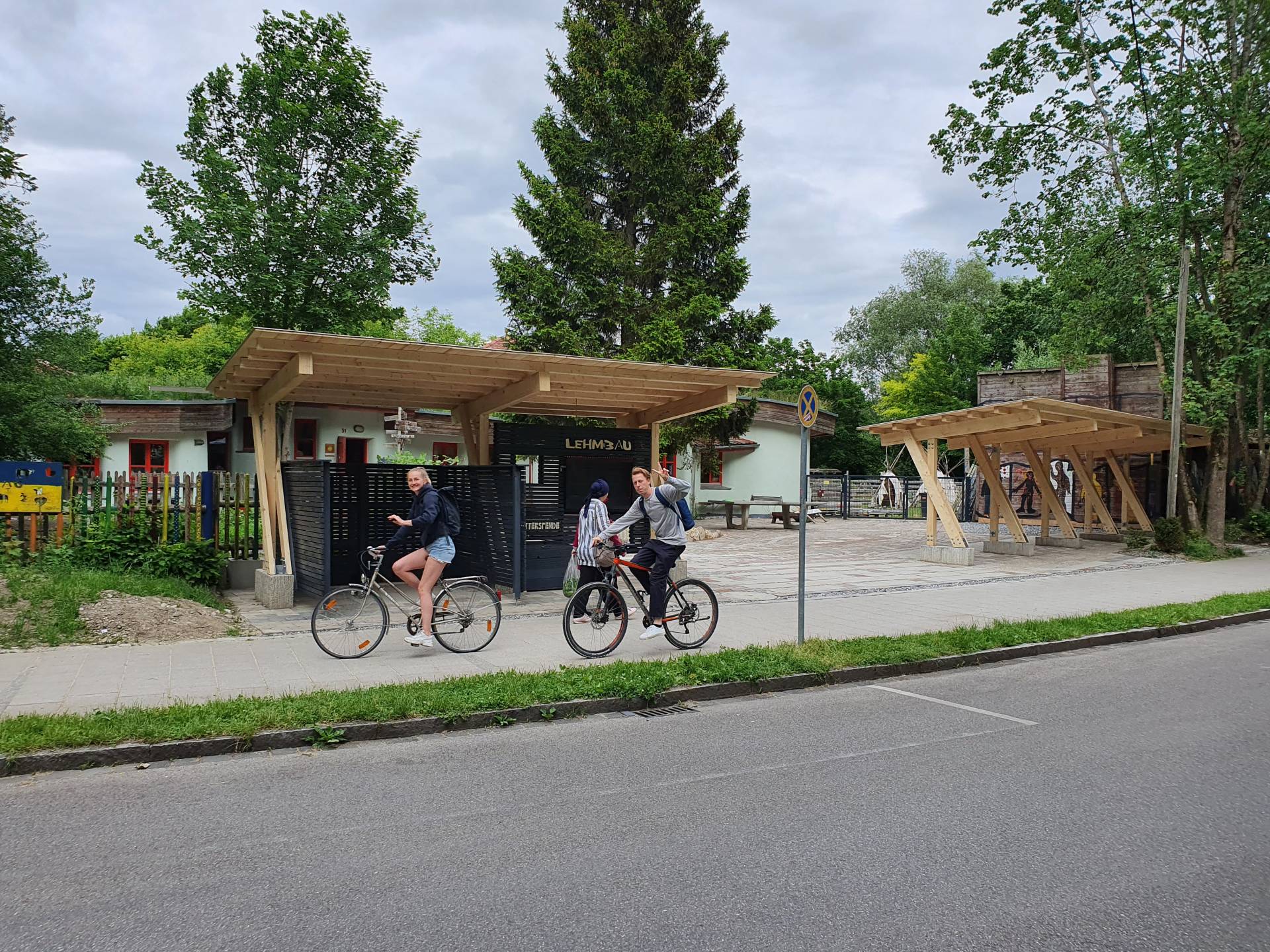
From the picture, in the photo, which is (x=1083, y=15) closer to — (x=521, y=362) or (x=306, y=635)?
(x=521, y=362)

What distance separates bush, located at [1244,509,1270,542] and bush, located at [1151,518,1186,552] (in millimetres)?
5172

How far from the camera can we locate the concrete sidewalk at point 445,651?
6828mm

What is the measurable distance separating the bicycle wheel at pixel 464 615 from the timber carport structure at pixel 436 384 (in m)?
3.00

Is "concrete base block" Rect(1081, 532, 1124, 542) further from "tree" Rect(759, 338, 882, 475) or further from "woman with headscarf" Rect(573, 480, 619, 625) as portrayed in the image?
"tree" Rect(759, 338, 882, 475)

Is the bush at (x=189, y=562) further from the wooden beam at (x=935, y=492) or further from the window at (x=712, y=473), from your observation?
the window at (x=712, y=473)

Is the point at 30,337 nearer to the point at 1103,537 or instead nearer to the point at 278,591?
the point at 278,591

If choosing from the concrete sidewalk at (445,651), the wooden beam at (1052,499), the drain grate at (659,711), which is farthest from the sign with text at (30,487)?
the wooden beam at (1052,499)

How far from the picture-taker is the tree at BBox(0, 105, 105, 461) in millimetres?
15727

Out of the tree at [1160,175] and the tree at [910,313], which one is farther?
the tree at [910,313]

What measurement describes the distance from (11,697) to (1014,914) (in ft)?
21.9

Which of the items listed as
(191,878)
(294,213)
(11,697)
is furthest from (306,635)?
(294,213)

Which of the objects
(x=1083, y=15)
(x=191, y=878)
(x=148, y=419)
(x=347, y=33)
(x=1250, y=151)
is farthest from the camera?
(x=148, y=419)

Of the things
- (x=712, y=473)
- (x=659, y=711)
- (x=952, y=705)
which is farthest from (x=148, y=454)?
(x=952, y=705)

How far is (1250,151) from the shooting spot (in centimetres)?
2091
